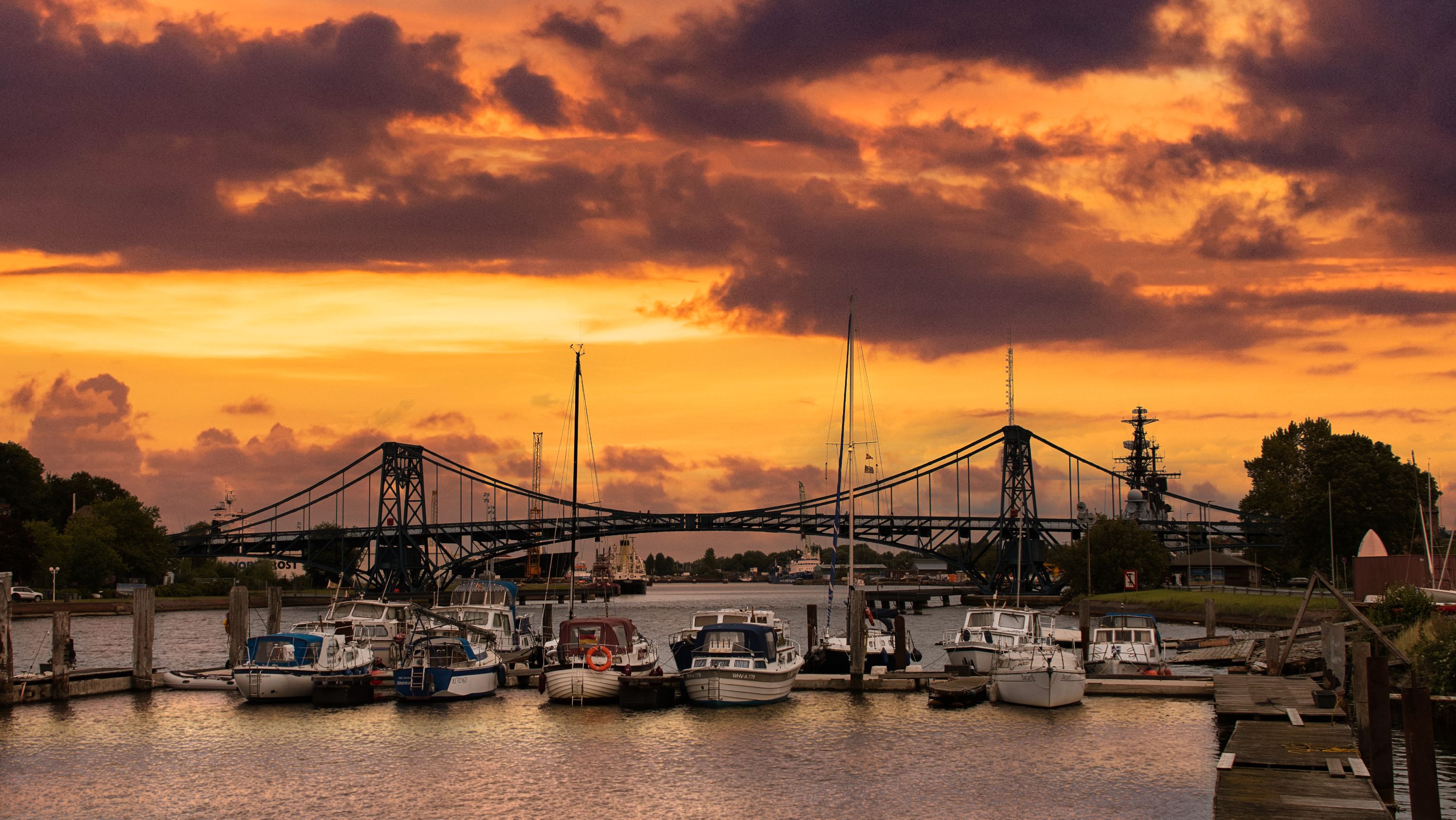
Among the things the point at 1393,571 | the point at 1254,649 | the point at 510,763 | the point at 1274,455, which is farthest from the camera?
the point at 1274,455

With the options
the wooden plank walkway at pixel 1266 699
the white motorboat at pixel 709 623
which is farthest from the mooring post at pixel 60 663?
the wooden plank walkway at pixel 1266 699

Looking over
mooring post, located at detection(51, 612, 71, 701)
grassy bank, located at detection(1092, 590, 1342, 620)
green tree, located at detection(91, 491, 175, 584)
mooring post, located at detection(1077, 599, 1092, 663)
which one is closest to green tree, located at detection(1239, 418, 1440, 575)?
grassy bank, located at detection(1092, 590, 1342, 620)

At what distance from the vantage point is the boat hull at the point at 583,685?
4612cm

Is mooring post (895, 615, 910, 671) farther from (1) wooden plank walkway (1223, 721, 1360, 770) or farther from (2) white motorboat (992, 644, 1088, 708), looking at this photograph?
(1) wooden plank walkway (1223, 721, 1360, 770)

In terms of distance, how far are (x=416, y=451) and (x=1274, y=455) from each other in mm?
108916

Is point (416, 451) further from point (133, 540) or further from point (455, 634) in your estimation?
point (455, 634)

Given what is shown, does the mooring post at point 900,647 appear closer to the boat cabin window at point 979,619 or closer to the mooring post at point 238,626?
the boat cabin window at point 979,619

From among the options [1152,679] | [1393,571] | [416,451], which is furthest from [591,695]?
[416,451]

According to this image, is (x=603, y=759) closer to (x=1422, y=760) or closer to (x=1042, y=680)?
(x=1042, y=680)

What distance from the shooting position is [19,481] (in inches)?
5896

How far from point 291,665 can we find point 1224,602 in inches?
2769

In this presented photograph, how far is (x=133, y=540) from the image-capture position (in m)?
154

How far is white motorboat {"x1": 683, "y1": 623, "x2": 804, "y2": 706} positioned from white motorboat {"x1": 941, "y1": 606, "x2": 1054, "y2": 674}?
861 centimetres

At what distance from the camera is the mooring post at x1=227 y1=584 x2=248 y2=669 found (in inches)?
2151
